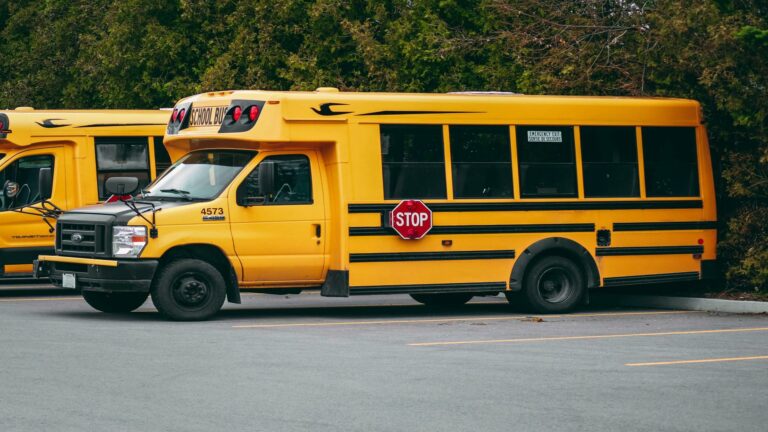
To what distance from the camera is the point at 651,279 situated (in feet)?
56.9

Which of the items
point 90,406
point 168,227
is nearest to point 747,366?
point 90,406

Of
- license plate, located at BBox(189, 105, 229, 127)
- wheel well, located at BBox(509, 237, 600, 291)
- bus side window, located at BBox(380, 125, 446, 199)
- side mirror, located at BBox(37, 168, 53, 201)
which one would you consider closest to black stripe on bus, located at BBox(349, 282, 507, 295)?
wheel well, located at BBox(509, 237, 600, 291)

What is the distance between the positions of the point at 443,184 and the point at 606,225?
7.21 feet

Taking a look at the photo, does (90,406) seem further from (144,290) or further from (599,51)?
(599,51)

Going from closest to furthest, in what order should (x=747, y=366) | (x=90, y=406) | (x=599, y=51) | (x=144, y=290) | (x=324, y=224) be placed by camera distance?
(x=90, y=406), (x=747, y=366), (x=144, y=290), (x=324, y=224), (x=599, y=51)

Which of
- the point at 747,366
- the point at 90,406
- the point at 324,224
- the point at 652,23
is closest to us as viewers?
the point at 90,406

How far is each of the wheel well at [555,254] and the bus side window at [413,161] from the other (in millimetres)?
1274

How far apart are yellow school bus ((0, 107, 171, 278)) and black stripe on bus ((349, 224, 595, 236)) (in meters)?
5.19

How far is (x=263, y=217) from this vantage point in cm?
1551

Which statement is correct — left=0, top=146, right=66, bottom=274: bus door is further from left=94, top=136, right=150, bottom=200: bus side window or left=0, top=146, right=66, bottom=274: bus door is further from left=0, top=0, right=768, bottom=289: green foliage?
left=0, top=0, right=768, bottom=289: green foliage

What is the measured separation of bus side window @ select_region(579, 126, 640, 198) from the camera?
17.0 meters

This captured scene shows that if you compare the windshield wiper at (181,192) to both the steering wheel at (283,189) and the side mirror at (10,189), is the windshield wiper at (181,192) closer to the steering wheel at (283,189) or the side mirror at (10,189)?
the steering wheel at (283,189)

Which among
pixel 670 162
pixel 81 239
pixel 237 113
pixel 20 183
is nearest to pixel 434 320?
pixel 237 113

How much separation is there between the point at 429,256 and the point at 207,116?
2.94m
